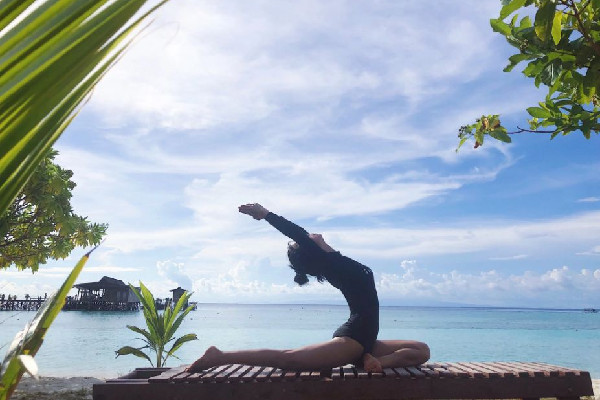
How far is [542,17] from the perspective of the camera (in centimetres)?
222

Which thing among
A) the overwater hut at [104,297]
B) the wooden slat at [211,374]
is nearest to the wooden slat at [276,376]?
the wooden slat at [211,374]

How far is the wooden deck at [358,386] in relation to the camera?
14.3ft

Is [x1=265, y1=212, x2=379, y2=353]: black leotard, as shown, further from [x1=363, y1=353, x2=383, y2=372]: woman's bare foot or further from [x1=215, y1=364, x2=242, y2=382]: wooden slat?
[x1=215, y1=364, x2=242, y2=382]: wooden slat

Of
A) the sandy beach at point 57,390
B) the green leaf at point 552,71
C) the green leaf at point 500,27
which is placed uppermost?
the green leaf at point 500,27

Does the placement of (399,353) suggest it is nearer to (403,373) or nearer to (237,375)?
(403,373)

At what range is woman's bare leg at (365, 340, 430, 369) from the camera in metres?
5.05

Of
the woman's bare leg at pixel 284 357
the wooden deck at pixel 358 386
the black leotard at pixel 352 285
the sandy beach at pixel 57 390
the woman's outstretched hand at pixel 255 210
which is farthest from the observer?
the sandy beach at pixel 57 390

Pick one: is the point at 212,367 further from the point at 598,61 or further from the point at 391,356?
the point at 598,61

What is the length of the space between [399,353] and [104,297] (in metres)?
70.5

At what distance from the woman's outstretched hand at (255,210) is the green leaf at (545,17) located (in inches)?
129

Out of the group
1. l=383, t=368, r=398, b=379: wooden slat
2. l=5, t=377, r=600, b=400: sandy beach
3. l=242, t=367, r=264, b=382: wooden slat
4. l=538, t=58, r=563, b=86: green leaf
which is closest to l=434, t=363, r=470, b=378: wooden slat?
l=383, t=368, r=398, b=379: wooden slat

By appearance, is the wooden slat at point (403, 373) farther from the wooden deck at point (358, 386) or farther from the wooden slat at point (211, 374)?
the wooden slat at point (211, 374)

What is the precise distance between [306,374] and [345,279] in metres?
1.16

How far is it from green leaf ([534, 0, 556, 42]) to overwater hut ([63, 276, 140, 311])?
69.5 m
